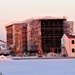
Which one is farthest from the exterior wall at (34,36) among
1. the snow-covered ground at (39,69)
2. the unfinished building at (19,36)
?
the snow-covered ground at (39,69)

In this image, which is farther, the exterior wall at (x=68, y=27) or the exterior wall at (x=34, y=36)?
the exterior wall at (x=68, y=27)

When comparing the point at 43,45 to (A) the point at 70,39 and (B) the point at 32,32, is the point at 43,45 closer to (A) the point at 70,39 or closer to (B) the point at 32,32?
(B) the point at 32,32

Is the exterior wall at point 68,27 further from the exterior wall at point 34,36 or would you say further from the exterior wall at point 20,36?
the exterior wall at point 20,36

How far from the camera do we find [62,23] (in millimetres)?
120250

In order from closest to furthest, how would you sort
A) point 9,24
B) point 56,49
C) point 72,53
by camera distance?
1. point 72,53
2. point 56,49
3. point 9,24

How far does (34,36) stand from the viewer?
121812 mm

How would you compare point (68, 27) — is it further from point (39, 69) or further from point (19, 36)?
point (39, 69)

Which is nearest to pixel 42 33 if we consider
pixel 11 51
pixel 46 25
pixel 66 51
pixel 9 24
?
pixel 46 25

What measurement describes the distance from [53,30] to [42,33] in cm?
366

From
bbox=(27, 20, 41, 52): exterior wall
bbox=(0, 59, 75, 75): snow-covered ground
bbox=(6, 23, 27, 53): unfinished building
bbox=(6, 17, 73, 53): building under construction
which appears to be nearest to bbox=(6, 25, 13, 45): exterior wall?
bbox=(6, 23, 27, 53): unfinished building

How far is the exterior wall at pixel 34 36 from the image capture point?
12025cm

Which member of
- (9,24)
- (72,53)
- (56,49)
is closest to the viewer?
(72,53)

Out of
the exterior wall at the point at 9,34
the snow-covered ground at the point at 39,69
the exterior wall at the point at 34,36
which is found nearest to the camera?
the snow-covered ground at the point at 39,69

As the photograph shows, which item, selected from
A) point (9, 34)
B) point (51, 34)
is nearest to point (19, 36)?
point (9, 34)
